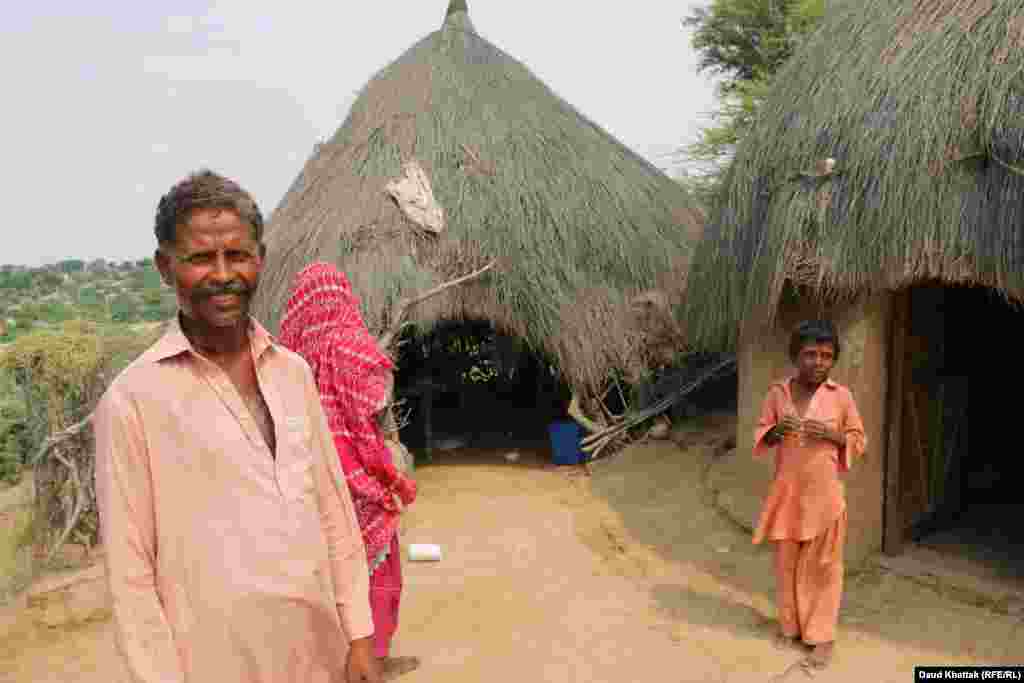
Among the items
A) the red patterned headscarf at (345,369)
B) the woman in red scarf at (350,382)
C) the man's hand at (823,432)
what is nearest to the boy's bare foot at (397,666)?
the woman in red scarf at (350,382)

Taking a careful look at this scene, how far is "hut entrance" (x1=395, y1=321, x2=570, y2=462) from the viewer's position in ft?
29.9

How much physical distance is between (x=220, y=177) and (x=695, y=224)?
823cm

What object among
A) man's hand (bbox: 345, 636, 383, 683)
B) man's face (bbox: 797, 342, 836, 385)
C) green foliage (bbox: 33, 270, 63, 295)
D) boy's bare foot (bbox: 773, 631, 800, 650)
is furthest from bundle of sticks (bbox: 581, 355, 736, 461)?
green foliage (bbox: 33, 270, 63, 295)

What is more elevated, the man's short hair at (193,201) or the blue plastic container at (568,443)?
the man's short hair at (193,201)

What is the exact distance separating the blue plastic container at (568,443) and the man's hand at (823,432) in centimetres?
420

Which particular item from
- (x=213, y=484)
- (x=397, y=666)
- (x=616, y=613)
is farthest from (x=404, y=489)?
(x=616, y=613)

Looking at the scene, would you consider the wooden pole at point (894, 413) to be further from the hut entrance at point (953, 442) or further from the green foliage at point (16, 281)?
the green foliage at point (16, 281)

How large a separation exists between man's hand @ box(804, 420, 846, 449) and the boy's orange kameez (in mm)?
31

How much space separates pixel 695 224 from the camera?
9.30 metres

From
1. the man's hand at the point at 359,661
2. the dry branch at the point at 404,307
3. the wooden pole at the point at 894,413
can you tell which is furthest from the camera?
the dry branch at the point at 404,307

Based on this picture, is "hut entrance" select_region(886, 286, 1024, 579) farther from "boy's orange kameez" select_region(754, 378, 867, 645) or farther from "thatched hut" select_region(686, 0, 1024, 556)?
"boy's orange kameez" select_region(754, 378, 867, 645)

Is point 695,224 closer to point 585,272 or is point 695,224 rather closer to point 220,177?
point 585,272

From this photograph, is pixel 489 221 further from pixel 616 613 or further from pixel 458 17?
pixel 616 613

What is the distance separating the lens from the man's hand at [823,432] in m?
3.81
